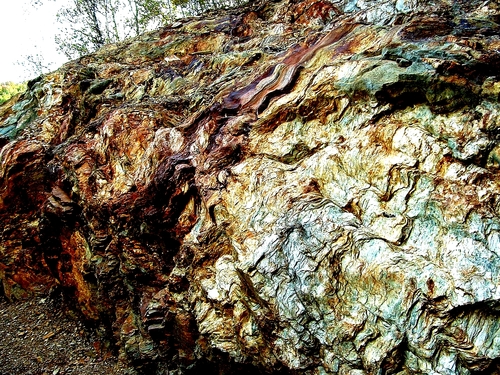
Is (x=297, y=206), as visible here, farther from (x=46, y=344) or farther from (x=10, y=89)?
(x=10, y=89)

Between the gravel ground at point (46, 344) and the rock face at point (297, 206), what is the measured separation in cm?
61

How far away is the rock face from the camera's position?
541cm

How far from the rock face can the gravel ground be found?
0.61 metres

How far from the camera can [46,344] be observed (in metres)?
11.7

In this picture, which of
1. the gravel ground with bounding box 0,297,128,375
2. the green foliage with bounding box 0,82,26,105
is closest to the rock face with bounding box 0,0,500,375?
the gravel ground with bounding box 0,297,128,375

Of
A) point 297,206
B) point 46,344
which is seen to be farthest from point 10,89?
point 297,206

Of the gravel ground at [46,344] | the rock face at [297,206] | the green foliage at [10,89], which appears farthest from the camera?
the green foliage at [10,89]

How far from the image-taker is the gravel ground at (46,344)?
10844mm

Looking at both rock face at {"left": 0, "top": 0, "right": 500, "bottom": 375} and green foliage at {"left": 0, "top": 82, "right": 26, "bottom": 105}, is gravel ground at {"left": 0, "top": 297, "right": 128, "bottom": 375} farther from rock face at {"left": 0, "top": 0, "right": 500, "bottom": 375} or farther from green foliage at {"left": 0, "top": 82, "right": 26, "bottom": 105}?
green foliage at {"left": 0, "top": 82, "right": 26, "bottom": 105}

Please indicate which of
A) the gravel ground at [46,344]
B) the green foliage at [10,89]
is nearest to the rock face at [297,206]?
the gravel ground at [46,344]

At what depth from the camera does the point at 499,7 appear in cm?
835

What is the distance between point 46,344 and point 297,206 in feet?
31.0

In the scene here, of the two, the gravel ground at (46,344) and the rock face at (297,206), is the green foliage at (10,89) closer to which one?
the rock face at (297,206)

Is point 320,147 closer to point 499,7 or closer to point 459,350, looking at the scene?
point 459,350
